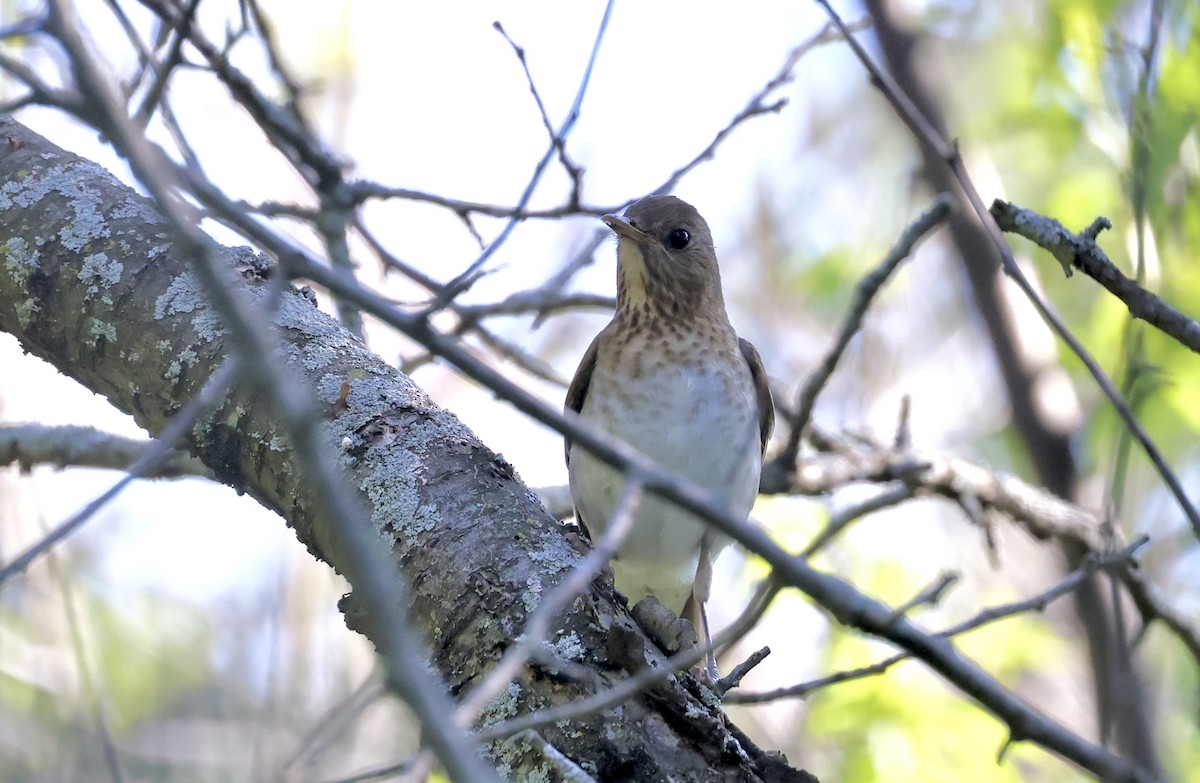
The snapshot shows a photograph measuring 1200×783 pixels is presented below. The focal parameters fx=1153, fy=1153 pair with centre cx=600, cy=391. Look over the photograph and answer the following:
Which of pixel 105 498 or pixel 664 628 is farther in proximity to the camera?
pixel 664 628

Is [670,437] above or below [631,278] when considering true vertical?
below

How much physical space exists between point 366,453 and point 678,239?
2.96m

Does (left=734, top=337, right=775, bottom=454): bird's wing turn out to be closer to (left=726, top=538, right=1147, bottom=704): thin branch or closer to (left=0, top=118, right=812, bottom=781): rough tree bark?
(left=726, top=538, right=1147, bottom=704): thin branch

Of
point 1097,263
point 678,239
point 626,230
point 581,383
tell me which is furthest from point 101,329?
point 678,239

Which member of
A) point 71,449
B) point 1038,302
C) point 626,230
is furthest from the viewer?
point 626,230

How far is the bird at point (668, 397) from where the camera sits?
474cm

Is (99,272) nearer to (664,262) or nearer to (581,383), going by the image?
(581,383)

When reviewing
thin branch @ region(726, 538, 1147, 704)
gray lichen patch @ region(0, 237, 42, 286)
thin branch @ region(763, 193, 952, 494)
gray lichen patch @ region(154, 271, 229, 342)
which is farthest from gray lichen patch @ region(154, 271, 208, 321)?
thin branch @ region(763, 193, 952, 494)

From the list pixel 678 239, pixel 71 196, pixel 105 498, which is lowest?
pixel 105 498

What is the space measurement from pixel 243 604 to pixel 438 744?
997cm

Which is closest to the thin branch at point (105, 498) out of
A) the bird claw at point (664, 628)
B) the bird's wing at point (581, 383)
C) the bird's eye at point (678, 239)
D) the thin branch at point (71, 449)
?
the bird claw at point (664, 628)

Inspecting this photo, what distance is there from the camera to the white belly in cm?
473

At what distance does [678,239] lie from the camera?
17.8ft

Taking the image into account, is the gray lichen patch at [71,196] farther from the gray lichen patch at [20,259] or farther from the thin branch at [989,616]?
the thin branch at [989,616]
